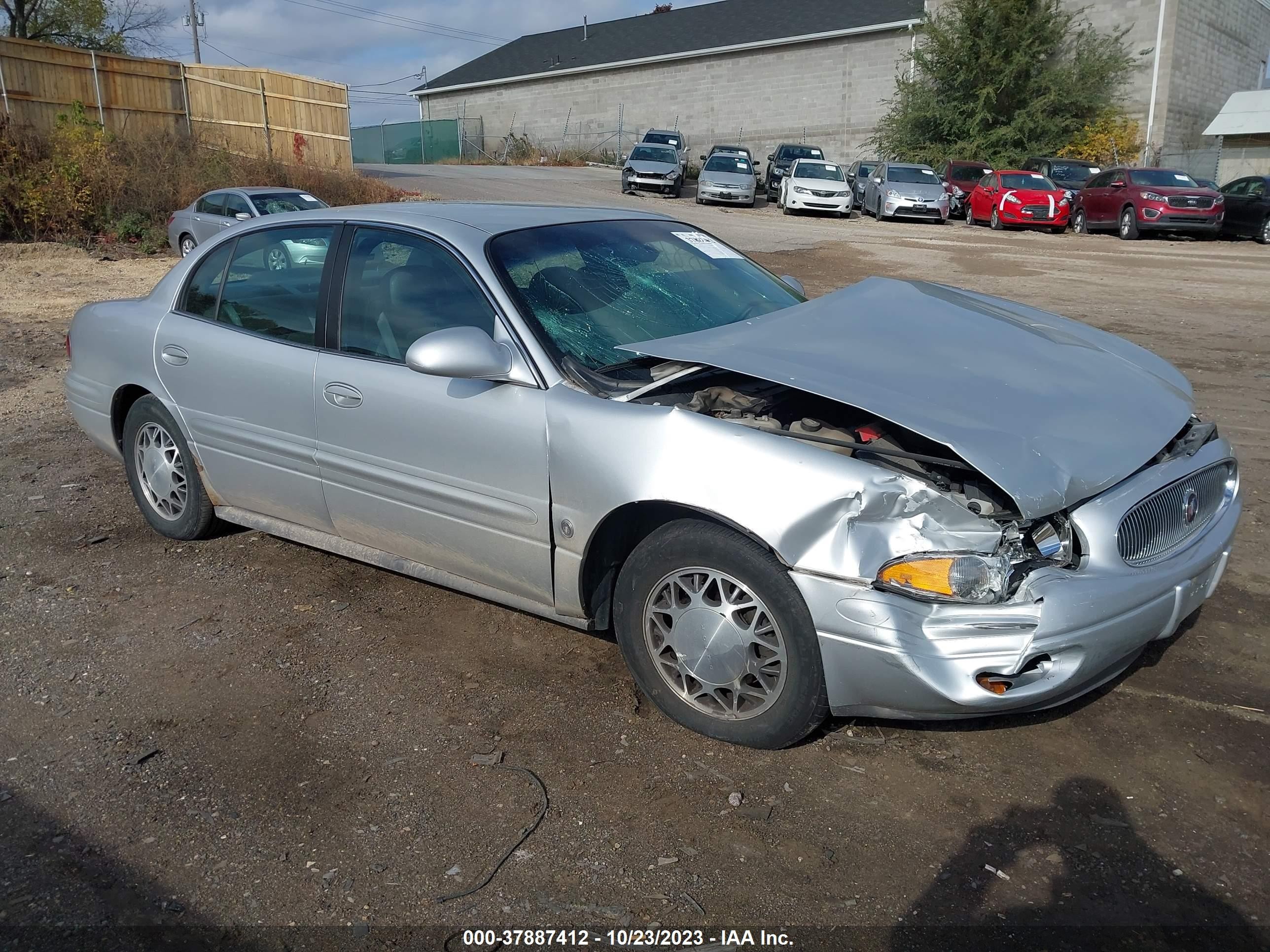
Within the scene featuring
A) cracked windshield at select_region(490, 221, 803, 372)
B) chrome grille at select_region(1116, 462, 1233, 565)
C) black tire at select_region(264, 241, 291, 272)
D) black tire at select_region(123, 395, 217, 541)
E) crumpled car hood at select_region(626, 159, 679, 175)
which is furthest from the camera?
crumpled car hood at select_region(626, 159, 679, 175)

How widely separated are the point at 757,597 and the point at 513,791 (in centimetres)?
93

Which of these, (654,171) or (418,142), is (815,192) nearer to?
(654,171)

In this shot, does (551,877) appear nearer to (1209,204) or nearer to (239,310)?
(239,310)

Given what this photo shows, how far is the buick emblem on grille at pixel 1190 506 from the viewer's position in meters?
3.29

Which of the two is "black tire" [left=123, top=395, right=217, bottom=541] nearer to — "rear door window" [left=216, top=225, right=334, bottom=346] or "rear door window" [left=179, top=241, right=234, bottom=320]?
"rear door window" [left=179, top=241, right=234, bottom=320]

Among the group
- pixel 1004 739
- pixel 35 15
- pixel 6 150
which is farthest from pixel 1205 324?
pixel 35 15

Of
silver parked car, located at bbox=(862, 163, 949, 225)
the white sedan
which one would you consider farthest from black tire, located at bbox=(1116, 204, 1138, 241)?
the white sedan

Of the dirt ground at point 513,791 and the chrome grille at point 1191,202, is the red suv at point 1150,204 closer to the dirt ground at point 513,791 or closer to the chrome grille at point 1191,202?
the chrome grille at point 1191,202

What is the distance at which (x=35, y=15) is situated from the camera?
37.3 meters

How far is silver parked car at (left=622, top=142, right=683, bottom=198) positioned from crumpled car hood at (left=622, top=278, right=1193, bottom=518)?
26.4 m

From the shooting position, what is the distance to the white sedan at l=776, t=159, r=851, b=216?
2570 cm

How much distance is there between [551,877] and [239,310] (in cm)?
297

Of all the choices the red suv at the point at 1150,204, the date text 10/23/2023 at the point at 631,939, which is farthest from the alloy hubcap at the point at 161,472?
the red suv at the point at 1150,204

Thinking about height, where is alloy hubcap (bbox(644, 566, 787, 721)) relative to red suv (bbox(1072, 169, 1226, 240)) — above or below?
below
